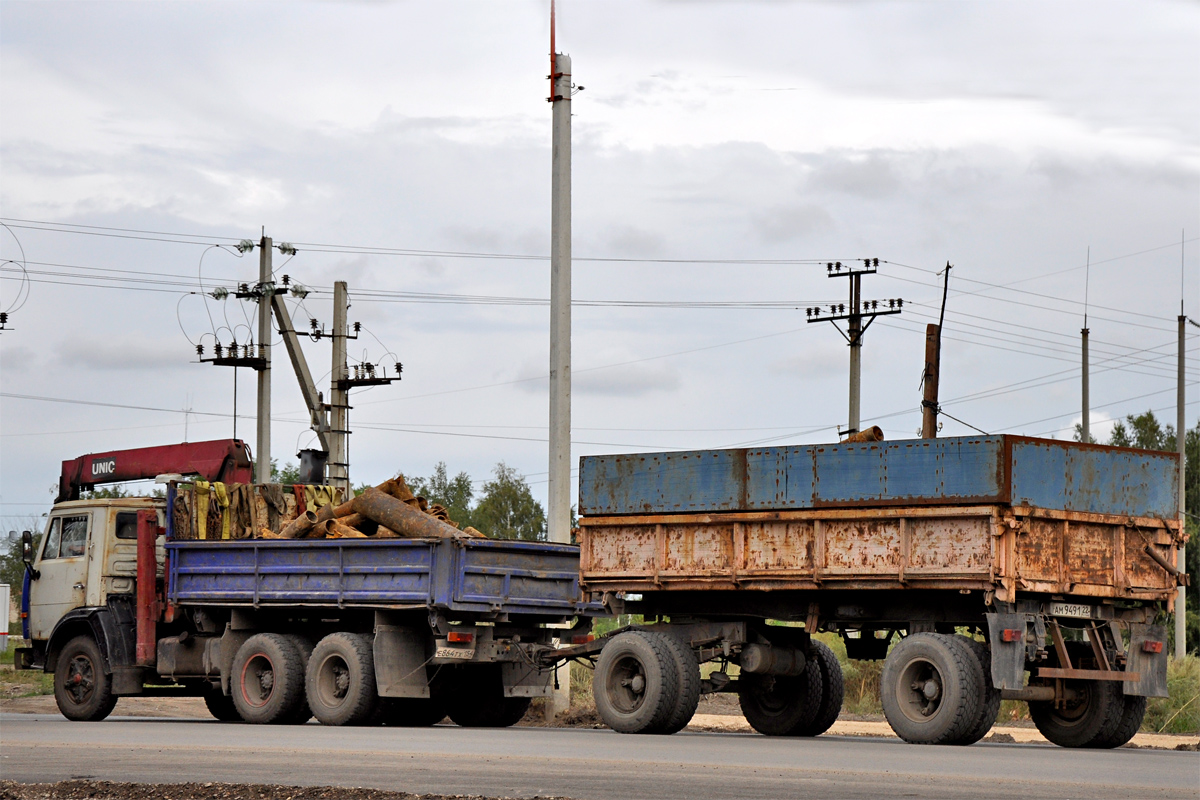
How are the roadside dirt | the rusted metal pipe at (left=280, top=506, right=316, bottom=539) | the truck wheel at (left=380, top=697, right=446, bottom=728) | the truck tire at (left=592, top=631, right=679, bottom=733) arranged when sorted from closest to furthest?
the roadside dirt
the truck tire at (left=592, top=631, right=679, bottom=733)
the truck wheel at (left=380, top=697, right=446, bottom=728)
the rusted metal pipe at (left=280, top=506, right=316, bottom=539)

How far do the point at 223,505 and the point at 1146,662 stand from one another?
417 inches

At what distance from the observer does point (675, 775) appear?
448 inches

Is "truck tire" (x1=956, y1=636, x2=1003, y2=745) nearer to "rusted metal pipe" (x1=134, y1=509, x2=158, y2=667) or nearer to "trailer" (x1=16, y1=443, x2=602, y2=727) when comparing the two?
"trailer" (x1=16, y1=443, x2=602, y2=727)

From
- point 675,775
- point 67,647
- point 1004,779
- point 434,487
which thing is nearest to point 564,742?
point 675,775

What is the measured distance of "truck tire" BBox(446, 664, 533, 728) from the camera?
63.9ft

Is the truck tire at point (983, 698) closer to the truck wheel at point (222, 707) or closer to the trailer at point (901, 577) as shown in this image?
the trailer at point (901, 577)

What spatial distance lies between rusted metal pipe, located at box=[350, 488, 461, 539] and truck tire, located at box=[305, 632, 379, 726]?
1.25 meters

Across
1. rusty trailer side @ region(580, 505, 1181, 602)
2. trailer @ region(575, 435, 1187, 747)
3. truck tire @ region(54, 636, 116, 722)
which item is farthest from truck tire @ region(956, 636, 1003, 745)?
truck tire @ region(54, 636, 116, 722)

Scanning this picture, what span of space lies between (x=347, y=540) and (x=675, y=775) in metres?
7.55

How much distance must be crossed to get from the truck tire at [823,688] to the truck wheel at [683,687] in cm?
157

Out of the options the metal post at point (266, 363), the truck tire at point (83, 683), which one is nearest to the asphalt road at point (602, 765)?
the truck tire at point (83, 683)

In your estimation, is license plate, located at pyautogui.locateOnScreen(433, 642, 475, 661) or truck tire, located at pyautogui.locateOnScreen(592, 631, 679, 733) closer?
truck tire, located at pyautogui.locateOnScreen(592, 631, 679, 733)

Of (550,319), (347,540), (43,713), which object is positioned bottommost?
(43,713)

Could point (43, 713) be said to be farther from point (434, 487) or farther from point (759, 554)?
point (434, 487)
